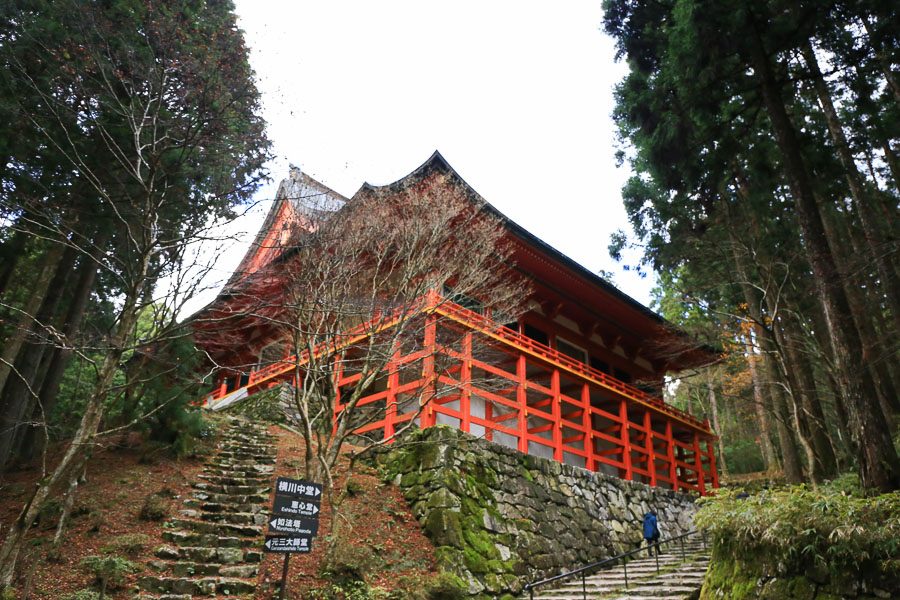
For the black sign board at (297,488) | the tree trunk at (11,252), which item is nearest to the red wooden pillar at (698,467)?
the black sign board at (297,488)

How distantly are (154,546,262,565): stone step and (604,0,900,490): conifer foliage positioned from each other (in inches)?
320

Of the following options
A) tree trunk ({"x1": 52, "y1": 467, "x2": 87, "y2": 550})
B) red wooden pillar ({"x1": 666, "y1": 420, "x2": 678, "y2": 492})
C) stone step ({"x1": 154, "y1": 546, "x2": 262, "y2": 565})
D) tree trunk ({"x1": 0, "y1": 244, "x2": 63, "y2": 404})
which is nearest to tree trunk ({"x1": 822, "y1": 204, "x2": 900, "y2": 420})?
red wooden pillar ({"x1": 666, "y1": 420, "x2": 678, "y2": 492})

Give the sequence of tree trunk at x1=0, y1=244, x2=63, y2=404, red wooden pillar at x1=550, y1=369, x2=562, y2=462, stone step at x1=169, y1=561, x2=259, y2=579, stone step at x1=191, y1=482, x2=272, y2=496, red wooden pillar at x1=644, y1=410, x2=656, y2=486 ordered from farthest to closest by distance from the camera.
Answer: red wooden pillar at x1=644, y1=410, x2=656, y2=486 < red wooden pillar at x1=550, y1=369, x2=562, y2=462 < stone step at x1=191, y1=482, x2=272, y2=496 < tree trunk at x1=0, y1=244, x2=63, y2=404 < stone step at x1=169, y1=561, x2=259, y2=579

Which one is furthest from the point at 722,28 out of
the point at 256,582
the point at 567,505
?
the point at 256,582

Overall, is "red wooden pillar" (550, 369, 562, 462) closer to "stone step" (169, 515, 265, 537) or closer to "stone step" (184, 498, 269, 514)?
"stone step" (184, 498, 269, 514)

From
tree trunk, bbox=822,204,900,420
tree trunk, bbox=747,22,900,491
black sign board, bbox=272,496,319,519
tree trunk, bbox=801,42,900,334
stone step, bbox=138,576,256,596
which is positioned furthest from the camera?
tree trunk, bbox=822,204,900,420

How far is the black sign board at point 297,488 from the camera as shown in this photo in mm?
6262

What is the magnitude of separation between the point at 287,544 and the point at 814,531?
213 inches

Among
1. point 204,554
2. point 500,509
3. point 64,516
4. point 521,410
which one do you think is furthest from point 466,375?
point 64,516

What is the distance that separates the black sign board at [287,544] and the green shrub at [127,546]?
230 centimetres

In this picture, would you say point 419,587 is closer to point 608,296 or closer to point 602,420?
point 608,296

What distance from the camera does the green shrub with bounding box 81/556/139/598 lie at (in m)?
5.95

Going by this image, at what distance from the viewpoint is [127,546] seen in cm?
697

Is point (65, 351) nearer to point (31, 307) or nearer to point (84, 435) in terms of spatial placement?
point (31, 307)
